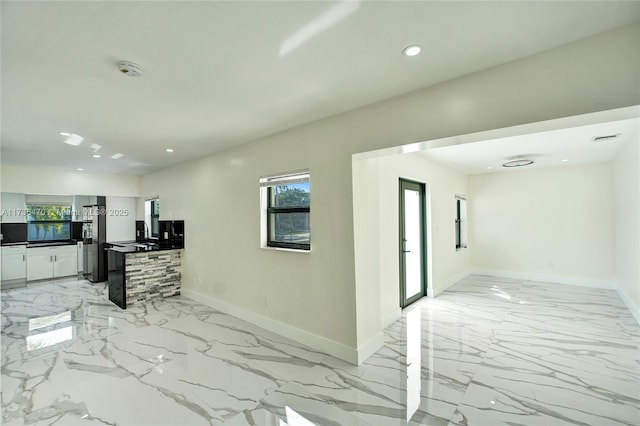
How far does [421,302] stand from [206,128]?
418 cm

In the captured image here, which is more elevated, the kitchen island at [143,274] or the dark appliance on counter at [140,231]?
the dark appliance on counter at [140,231]

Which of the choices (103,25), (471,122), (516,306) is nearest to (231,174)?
(103,25)

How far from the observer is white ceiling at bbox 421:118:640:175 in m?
3.53

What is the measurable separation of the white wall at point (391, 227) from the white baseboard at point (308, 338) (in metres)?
0.21

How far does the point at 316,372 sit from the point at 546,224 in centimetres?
633

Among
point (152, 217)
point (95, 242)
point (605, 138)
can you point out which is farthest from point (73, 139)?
point (605, 138)

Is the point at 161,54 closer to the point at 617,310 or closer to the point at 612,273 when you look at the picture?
the point at 617,310

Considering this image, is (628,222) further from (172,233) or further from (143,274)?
(143,274)

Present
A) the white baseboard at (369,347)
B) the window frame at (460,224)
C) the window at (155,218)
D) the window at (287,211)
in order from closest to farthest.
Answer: the white baseboard at (369,347), the window at (287,211), the window at (155,218), the window frame at (460,224)

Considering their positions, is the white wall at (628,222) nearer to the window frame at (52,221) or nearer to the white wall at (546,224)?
the white wall at (546,224)

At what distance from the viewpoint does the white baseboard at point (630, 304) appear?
3803 millimetres

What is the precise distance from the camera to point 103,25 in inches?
58.4

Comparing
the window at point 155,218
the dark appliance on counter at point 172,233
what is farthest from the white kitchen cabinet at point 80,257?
the dark appliance on counter at point 172,233

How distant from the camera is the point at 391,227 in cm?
401
